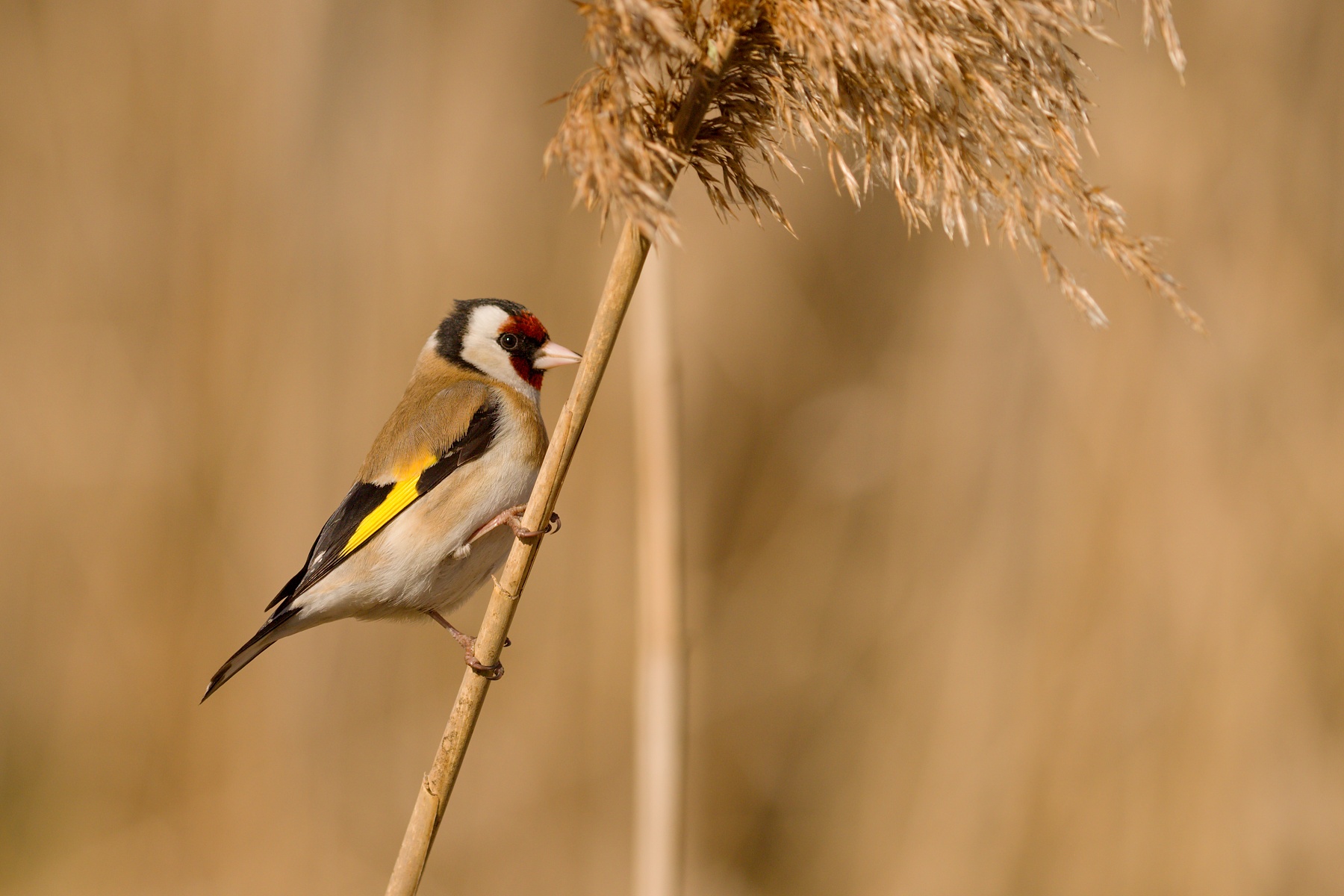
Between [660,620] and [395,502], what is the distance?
1.95 feet

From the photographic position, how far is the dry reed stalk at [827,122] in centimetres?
103

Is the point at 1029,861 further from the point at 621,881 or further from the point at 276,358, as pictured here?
the point at 276,358

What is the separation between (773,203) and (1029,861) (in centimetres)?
283

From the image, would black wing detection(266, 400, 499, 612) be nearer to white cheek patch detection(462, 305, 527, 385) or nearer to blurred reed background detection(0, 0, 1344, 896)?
white cheek patch detection(462, 305, 527, 385)

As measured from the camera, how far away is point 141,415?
413 centimetres

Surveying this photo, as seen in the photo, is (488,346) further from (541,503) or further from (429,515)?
(541,503)

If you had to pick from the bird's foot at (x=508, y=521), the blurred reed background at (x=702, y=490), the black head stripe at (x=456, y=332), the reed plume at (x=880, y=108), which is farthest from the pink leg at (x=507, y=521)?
the blurred reed background at (x=702, y=490)

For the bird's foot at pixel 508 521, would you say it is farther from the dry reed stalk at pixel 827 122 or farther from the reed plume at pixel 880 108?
the reed plume at pixel 880 108

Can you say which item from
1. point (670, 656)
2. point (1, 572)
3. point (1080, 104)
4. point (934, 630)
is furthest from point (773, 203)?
point (1, 572)

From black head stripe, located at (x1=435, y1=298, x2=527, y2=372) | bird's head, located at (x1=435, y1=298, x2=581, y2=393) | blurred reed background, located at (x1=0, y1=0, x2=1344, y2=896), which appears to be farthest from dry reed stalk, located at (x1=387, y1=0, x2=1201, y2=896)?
blurred reed background, located at (x1=0, y1=0, x2=1344, y2=896)

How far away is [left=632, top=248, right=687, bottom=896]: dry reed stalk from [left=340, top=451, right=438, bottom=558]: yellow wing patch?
0.45m

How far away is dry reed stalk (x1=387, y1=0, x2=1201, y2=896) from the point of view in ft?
3.36

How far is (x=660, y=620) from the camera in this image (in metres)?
1.88

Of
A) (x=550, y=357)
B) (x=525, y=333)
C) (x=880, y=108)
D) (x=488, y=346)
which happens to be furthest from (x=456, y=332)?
(x=880, y=108)
